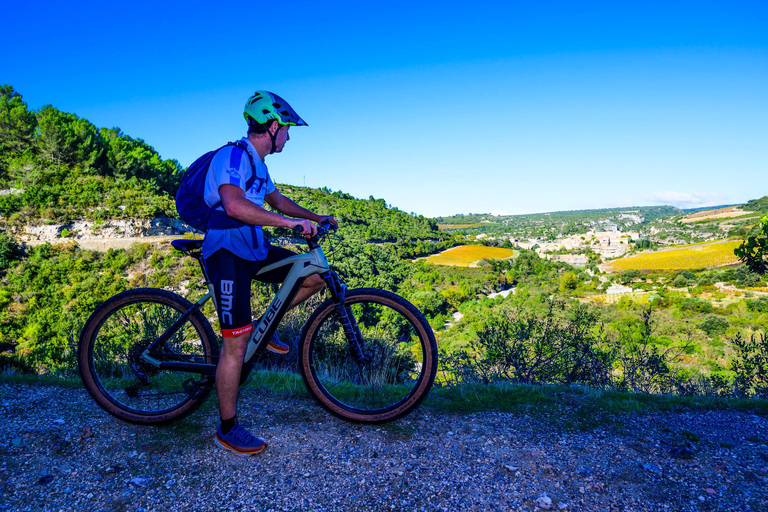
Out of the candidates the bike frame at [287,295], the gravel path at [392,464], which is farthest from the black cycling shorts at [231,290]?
the gravel path at [392,464]

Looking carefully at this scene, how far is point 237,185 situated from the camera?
8.67ft

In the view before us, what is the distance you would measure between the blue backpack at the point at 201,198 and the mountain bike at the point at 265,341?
34 cm

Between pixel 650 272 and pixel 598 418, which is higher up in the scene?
pixel 598 418

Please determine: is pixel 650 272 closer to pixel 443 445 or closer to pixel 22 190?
pixel 443 445

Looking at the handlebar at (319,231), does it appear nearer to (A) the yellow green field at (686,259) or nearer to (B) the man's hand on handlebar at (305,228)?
(B) the man's hand on handlebar at (305,228)

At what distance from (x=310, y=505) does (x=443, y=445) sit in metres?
1.02

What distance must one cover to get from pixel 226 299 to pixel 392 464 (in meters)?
1.58

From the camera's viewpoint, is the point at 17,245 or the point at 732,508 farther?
the point at 17,245

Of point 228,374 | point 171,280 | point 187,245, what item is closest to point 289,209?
point 187,245

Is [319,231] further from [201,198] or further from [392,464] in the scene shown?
[392,464]

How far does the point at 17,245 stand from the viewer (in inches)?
1560

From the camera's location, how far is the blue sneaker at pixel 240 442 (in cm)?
269

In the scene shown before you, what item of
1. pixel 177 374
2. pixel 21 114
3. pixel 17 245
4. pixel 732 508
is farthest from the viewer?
pixel 21 114

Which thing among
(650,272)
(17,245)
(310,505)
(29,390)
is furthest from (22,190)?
(650,272)
